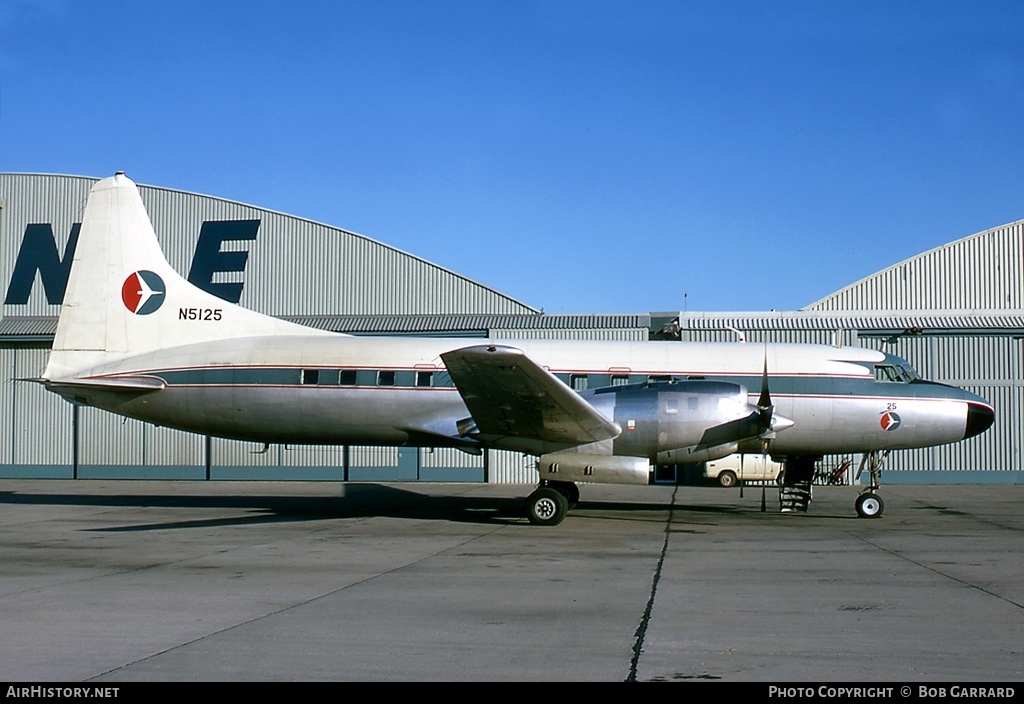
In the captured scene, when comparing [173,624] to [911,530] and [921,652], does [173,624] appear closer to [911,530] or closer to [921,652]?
[921,652]

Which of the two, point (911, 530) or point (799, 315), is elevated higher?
point (799, 315)

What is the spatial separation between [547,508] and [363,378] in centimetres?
476

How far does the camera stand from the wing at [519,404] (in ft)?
50.0

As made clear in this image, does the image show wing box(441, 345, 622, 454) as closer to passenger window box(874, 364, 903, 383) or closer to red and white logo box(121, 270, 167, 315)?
passenger window box(874, 364, 903, 383)

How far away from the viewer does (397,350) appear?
758 inches

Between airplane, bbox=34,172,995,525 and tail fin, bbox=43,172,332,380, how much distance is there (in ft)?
0.10

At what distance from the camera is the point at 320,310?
32938mm

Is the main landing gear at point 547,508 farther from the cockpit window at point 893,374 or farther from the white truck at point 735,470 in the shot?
the white truck at point 735,470

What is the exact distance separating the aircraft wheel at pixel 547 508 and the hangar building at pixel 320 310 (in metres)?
13.3

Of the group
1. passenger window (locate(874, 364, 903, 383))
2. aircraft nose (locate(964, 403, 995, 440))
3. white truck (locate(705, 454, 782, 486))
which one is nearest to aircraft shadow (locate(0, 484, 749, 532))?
passenger window (locate(874, 364, 903, 383))

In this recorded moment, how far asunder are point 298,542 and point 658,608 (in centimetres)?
739

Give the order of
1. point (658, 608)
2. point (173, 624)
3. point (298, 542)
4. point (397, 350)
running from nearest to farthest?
point (173, 624), point (658, 608), point (298, 542), point (397, 350)

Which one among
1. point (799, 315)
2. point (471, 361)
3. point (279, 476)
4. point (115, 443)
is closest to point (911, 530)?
point (471, 361)

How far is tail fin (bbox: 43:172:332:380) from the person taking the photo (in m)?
19.7
